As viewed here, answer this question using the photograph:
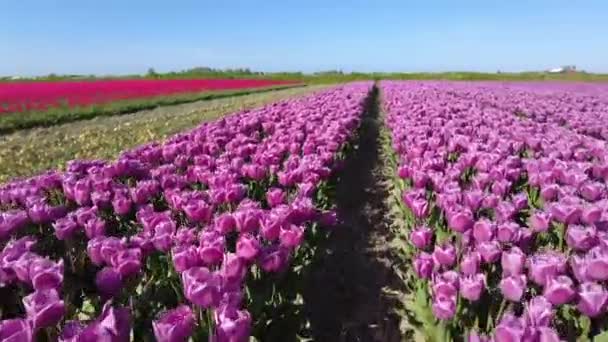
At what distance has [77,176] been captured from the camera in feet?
14.1

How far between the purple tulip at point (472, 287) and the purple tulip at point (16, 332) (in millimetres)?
1681

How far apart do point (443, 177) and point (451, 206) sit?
3.55 feet

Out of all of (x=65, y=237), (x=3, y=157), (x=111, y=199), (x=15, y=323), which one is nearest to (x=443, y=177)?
(x=111, y=199)

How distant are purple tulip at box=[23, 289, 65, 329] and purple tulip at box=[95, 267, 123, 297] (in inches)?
13.2

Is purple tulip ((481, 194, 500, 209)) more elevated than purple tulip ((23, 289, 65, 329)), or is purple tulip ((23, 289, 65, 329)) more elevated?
purple tulip ((23, 289, 65, 329))

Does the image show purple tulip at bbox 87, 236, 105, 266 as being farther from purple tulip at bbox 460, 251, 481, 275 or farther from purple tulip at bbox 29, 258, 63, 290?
purple tulip at bbox 460, 251, 481, 275

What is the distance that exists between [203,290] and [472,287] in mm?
1140

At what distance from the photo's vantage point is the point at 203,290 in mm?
2041

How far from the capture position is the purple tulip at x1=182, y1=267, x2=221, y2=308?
2.05 meters

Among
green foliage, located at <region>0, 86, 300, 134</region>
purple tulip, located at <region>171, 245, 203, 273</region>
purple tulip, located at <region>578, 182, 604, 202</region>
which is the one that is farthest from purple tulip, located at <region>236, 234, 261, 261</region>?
green foliage, located at <region>0, 86, 300, 134</region>

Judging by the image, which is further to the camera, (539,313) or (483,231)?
(483,231)

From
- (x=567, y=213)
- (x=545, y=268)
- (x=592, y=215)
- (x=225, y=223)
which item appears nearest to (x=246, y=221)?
(x=225, y=223)

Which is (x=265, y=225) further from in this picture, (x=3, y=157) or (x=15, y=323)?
(x=3, y=157)

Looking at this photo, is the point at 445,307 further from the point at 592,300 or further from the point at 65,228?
the point at 65,228
